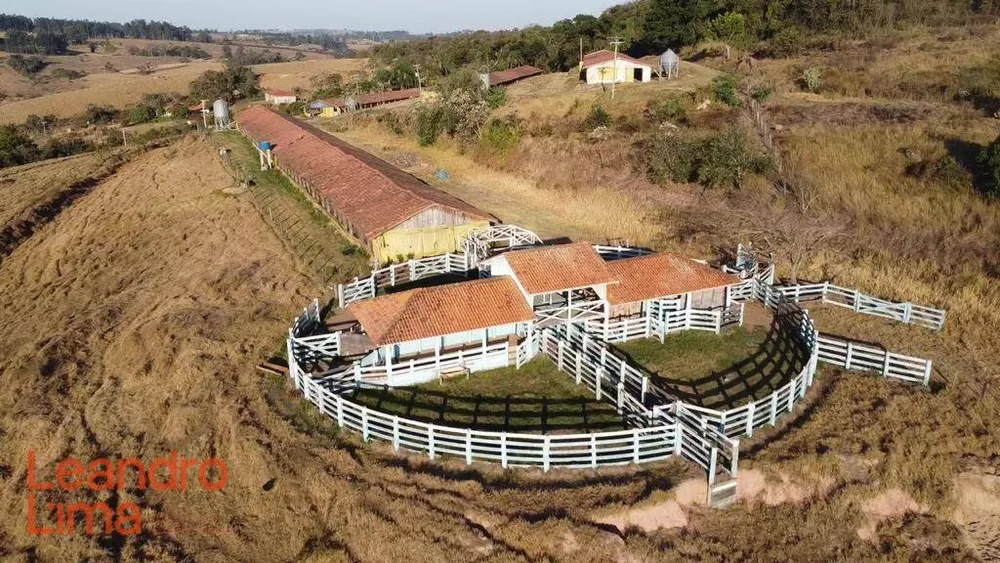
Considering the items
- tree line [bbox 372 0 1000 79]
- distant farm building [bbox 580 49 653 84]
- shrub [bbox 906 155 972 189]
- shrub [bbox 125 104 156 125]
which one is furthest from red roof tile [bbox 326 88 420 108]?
shrub [bbox 906 155 972 189]

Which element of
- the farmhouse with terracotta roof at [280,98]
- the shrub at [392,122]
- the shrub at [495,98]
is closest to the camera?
the shrub at [495,98]

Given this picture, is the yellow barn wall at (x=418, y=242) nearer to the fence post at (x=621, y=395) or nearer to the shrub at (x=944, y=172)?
the fence post at (x=621, y=395)

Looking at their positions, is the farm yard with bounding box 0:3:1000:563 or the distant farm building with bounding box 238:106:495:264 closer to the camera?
the farm yard with bounding box 0:3:1000:563

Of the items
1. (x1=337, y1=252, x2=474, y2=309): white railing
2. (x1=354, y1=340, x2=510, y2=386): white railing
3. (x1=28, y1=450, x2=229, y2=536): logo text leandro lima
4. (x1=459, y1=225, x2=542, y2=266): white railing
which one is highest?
(x1=459, y1=225, x2=542, y2=266): white railing

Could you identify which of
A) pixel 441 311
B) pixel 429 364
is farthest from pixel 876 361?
pixel 429 364

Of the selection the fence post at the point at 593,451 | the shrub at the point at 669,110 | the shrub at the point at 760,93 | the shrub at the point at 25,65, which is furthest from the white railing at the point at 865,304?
the shrub at the point at 25,65

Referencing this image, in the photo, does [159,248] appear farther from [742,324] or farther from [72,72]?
[72,72]

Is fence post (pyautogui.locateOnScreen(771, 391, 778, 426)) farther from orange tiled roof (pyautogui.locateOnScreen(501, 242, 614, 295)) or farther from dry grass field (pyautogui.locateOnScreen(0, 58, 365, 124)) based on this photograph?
dry grass field (pyautogui.locateOnScreen(0, 58, 365, 124))

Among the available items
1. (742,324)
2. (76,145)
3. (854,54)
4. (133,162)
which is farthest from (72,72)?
(742,324)
